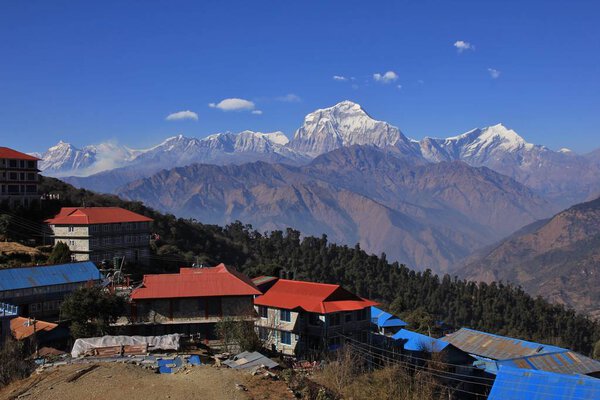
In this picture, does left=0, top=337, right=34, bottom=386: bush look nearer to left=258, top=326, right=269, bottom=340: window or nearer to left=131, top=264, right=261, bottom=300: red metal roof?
left=131, top=264, right=261, bottom=300: red metal roof

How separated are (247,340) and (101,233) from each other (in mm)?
34919

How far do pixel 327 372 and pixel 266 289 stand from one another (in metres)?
14.3

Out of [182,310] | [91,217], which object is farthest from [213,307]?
[91,217]

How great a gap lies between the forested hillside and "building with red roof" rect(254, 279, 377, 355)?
151 ft

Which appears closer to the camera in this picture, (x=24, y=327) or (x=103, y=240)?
(x=24, y=327)

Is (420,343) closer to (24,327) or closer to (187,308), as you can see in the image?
(187,308)

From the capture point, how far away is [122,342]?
35438 millimetres

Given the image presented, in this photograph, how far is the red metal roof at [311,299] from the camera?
4378 cm

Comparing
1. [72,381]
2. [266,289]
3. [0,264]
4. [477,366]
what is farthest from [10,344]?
[477,366]

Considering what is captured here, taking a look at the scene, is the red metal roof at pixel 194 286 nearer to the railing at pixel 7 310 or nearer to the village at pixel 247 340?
the village at pixel 247 340

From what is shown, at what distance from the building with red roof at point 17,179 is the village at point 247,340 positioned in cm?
2553

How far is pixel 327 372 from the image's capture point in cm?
3559

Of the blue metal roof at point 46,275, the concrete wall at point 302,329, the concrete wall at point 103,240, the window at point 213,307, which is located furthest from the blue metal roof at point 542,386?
the concrete wall at point 103,240

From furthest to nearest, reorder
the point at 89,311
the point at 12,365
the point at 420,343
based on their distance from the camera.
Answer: the point at 420,343 < the point at 89,311 < the point at 12,365
